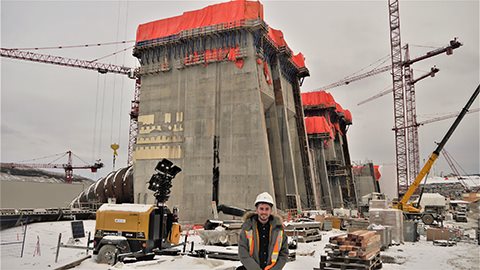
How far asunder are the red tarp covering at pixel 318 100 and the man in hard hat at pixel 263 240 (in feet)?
173

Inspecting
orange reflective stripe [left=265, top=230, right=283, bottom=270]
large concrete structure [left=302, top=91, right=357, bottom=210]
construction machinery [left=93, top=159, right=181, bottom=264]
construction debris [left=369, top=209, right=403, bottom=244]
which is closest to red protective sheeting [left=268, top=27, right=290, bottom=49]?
large concrete structure [left=302, top=91, right=357, bottom=210]

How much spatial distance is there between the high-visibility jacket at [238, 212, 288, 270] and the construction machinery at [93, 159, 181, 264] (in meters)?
8.82

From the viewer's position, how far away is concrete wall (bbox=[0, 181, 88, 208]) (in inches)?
1294

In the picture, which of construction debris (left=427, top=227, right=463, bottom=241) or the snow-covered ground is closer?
the snow-covered ground

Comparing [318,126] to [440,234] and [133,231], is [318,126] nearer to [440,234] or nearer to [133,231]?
[440,234]

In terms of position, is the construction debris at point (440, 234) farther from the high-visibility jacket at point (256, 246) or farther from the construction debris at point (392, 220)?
the high-visibility jacket at point (256, 246)

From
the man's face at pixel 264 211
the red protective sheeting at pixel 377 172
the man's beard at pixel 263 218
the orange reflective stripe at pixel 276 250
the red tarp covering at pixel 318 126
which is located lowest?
the orange reflective stripe at pixel 276 250

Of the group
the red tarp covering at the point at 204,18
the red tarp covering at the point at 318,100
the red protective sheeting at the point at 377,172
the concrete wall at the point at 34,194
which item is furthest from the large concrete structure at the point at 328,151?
the concrete wall at the point at 34,194

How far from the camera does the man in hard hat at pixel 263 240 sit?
4.87m

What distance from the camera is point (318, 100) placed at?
56.6 m

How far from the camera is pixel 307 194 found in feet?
126

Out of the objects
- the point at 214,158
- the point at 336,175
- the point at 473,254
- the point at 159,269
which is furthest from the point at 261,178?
the point at 336,175

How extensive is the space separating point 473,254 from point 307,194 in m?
20.8

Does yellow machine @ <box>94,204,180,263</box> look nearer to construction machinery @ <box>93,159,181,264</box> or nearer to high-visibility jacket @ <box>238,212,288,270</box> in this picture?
construction machinery @ <box>93,159,181,264</box>
